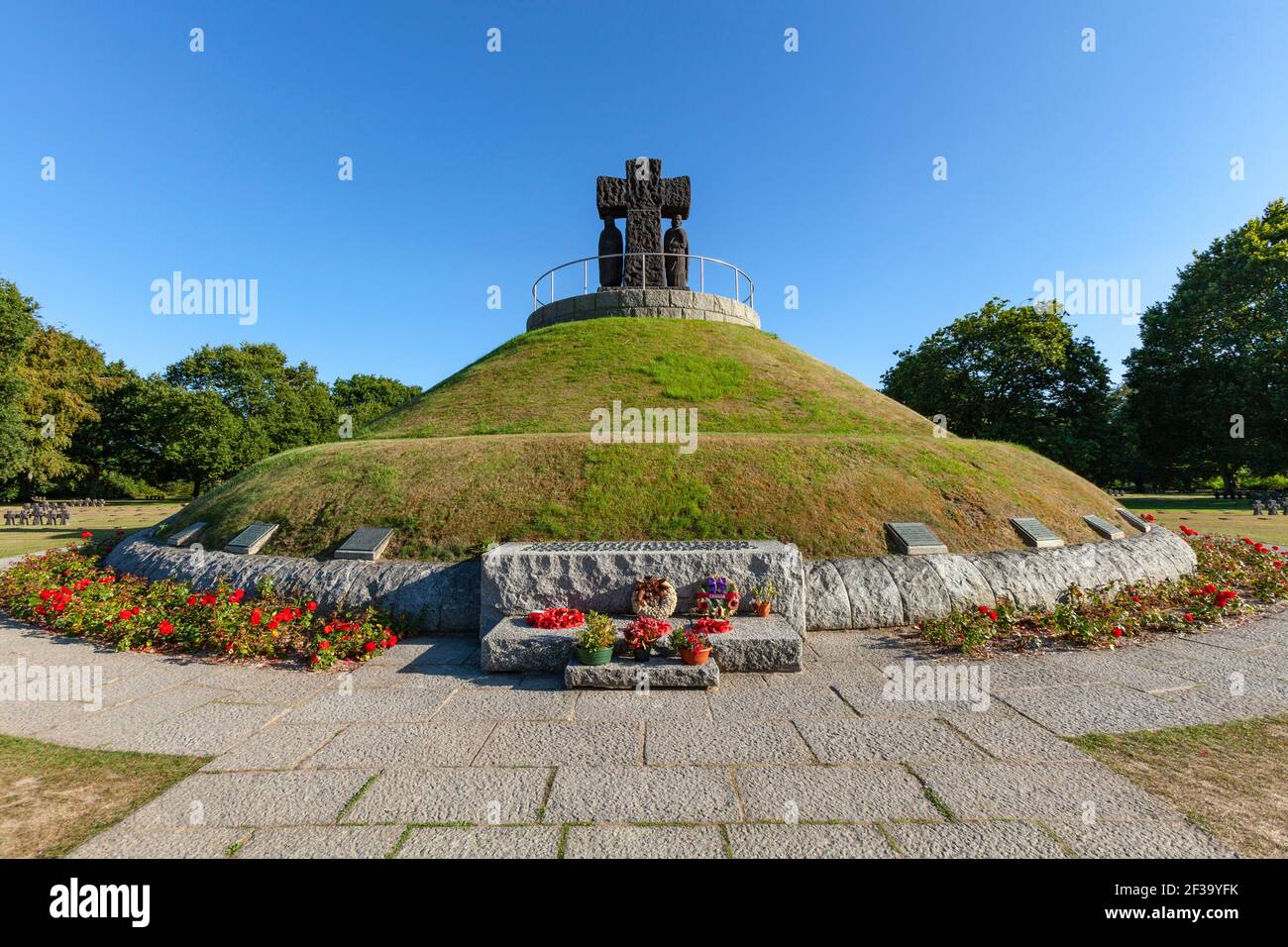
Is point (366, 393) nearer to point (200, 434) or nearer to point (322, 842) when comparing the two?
point (200, 434)

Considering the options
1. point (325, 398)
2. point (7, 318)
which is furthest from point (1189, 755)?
point (325, 398)

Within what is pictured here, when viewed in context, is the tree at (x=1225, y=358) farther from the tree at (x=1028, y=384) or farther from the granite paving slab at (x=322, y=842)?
the granite paving slab at (x=322, y=842)

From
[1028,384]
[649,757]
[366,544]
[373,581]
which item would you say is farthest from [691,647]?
[1028,384]

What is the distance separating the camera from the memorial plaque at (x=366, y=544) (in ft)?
36.5

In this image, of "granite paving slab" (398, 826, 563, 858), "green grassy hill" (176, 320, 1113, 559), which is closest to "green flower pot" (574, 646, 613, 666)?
"granite paving slab" (398, 826, 563, 858)

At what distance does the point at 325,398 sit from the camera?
→ 64.5 meters

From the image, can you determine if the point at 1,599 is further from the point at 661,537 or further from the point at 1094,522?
the point at 1094,522

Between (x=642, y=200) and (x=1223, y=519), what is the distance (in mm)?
34222

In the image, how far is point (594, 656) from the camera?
7867 mm

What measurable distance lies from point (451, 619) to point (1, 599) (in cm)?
1116

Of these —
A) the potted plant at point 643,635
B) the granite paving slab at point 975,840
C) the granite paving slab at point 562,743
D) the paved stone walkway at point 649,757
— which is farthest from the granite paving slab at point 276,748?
the granite paving slab at point 975,840

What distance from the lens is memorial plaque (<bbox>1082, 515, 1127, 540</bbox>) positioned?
13.3 metres

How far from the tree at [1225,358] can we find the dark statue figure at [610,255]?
44.5 metres
